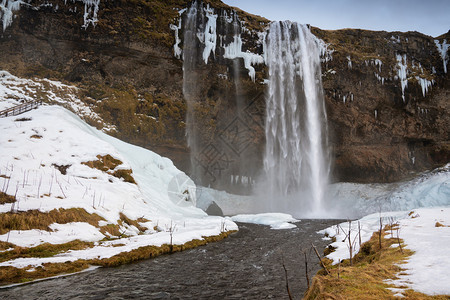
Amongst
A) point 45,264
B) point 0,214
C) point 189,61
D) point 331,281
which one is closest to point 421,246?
point 331,281

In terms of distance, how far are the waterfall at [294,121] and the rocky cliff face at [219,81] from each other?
1709 millimetres

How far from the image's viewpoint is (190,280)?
7.85 meters

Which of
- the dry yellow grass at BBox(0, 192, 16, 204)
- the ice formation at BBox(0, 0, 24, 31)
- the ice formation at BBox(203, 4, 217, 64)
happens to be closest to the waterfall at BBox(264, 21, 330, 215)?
the ice formation at BBox(203, 4, 217, 64)

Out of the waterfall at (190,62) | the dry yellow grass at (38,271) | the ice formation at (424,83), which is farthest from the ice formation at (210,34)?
the ice formation at (424,83)

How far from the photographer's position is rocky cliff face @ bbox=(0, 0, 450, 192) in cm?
2973

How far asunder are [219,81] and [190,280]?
1167 inches

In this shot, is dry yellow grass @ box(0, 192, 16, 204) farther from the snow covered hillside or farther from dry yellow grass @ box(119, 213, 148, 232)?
dry yellow grass @ box(119, 213, 148, 232)

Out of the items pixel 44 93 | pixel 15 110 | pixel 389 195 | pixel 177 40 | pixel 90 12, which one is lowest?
pixel 389 195

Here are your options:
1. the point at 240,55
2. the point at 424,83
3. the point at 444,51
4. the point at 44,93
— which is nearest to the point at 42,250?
the point at 44,93

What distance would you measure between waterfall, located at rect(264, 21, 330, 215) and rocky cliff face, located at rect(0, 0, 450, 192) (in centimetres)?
171

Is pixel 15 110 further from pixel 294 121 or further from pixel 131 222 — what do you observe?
pixel 294 121

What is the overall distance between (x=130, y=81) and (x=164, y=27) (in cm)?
756

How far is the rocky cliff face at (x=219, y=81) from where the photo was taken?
29.7m

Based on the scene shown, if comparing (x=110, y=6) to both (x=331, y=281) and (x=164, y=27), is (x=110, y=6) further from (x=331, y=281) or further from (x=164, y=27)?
(x=331, y=281)
